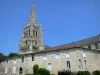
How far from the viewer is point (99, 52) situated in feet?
145

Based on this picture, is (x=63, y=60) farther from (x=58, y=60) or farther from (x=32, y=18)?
(x=32, y=18)

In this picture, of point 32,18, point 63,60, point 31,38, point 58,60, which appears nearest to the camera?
point 63,60

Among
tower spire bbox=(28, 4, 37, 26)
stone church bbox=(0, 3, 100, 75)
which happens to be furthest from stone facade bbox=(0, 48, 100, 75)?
tower spire bbox=(28, 4, 37, 26)

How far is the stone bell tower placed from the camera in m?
85.2

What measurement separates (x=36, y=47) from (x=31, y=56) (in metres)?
42.8

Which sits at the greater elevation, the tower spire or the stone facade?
the tower spire

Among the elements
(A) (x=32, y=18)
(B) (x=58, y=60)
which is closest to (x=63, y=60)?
(B) (x=58, y=60)

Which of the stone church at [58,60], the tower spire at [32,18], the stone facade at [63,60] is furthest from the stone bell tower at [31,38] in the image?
the stone facade at [63,60]

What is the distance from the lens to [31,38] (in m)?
86.8

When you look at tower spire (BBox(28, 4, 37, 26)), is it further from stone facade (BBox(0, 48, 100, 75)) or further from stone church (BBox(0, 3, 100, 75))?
stone facade (BBox(0, 48, 100, 75))

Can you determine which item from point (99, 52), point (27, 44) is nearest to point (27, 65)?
point (99, 52)

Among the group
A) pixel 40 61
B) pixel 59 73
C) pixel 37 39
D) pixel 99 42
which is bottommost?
pixel 59 73

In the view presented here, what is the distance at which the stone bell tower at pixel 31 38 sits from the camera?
85250 millimetres

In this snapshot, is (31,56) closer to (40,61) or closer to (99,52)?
(40,61)
